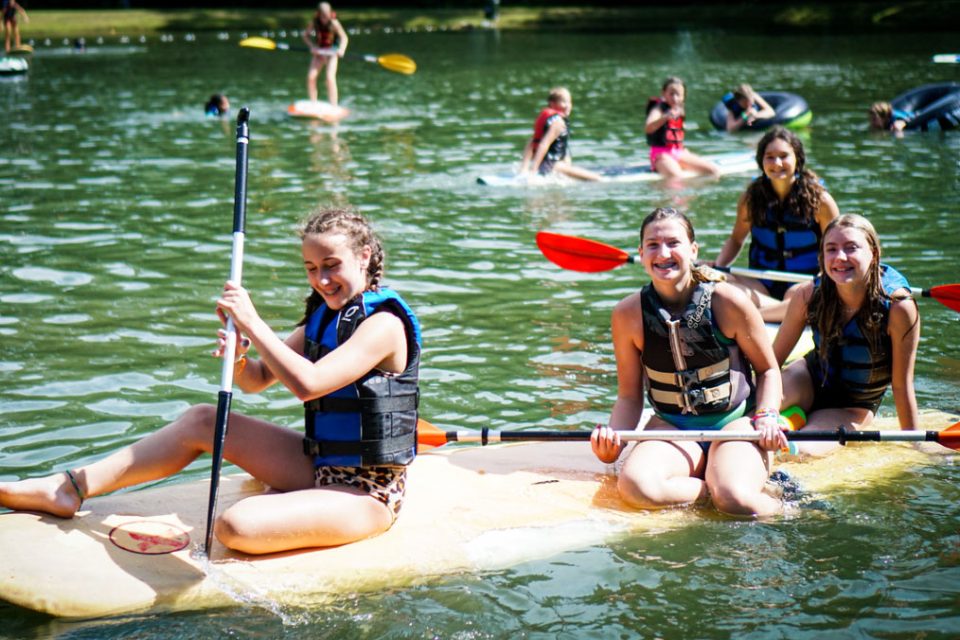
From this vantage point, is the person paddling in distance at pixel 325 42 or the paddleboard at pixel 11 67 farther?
the paddleboard at pixel 11 67

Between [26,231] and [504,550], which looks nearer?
[504,550]

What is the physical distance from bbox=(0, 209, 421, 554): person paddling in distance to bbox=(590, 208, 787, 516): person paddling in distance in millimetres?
814

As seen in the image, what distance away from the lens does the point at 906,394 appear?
4574mm

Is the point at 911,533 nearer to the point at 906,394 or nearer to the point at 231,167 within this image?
the point at 906,394

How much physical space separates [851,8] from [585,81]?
50.6ft

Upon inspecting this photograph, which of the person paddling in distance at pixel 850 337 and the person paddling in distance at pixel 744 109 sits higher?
the person paddling in distance at pixel 744 109

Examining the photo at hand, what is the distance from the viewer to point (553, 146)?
36.7 feet

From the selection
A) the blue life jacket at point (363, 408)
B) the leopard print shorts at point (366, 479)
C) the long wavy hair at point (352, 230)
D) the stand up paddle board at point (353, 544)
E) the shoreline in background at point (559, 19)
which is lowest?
the stand up paddle board at point (353, 544)

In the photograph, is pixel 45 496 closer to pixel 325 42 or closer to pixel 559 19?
pixel 325 42

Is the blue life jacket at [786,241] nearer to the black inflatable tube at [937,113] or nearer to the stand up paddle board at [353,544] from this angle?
the stand up paddle board at [353,544]

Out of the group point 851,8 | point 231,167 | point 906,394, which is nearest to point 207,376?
point 906,394

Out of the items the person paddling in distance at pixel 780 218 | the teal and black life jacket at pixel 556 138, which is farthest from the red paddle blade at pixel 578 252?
the teal and black life jacket at pixel 556 138

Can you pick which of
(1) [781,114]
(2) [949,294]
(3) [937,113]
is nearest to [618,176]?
(1) [781,114]

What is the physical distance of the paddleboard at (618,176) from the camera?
36.5 ft
